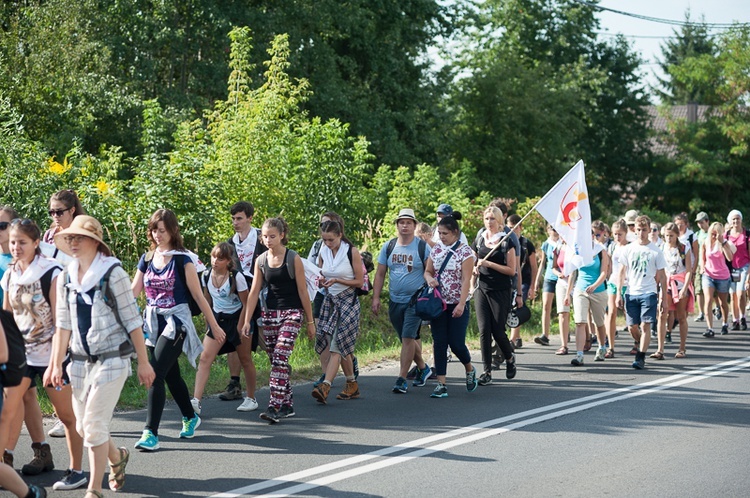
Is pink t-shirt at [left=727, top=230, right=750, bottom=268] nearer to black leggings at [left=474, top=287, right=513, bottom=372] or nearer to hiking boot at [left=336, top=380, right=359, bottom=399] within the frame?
black leggings at [left=474, top=287, right=513, bottom=372]

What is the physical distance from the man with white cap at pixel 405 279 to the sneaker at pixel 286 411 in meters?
1.64

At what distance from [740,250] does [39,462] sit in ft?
43.6

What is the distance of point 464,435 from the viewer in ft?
27.1

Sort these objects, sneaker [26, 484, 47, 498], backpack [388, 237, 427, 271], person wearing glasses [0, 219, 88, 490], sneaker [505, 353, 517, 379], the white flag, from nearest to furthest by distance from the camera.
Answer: sneaker [26, 484, 47, 498]
person wearing glasses [0, 219, 88, 490]
backpack [388, 237, 427, 271]
sneaker [505, 353, 517, 379]
the white flag

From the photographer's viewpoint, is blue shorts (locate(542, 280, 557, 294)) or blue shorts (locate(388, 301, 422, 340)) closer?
blue shorts (locate(388, 301, 422, 340))

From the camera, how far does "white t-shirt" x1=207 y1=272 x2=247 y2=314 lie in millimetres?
9195

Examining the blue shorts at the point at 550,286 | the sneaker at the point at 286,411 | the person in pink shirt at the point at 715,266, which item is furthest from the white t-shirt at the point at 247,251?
the person in pink shirt at the point at 715,266

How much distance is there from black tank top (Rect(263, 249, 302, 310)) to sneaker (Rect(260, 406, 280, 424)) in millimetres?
868

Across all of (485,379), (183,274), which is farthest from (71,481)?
(485,379)

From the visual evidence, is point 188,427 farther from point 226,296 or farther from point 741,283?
point 741,283

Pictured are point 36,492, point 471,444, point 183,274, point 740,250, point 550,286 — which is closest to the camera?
point 36,492

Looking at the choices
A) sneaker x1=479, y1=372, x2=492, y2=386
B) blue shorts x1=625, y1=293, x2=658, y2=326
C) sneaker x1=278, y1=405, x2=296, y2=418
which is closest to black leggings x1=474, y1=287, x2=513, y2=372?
sneaker x1=479, y1=372, x2=492, y2=386

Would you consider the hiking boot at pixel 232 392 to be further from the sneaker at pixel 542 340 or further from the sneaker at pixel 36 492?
the sneaker at pixel 542 340

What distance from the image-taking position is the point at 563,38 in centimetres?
4678
